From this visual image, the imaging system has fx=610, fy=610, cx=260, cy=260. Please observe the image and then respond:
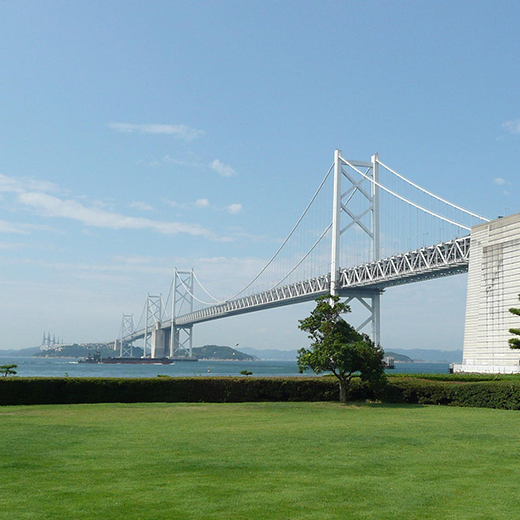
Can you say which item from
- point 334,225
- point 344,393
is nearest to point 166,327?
point 334,225

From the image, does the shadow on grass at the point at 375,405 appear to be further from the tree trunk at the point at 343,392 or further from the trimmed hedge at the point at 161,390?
the trimmed hedge at the point at 161,390

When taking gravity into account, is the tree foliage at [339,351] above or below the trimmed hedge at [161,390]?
above

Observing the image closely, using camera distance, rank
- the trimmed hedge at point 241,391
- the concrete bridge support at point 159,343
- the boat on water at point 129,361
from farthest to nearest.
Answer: the concrete bridge support at point 159,343
the boat on water at point 129,361
the trimmed hedge at point 241,391

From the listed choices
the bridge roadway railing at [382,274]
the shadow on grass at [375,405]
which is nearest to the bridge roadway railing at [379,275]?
the bridge roadway railing at [382,274]

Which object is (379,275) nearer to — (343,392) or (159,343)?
(343,392)

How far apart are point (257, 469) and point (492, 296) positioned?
34.3 m

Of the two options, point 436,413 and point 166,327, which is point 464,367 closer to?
point 436,413

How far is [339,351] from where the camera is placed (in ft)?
80.4

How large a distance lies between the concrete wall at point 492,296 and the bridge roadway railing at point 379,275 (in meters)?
3.99

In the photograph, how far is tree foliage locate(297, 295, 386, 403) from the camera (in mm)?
24766

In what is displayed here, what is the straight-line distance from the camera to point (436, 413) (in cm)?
2048

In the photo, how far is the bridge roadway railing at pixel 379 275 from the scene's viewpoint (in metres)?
48.7

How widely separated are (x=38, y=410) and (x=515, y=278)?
30.1 meters

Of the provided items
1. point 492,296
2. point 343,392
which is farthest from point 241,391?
point 492,296
